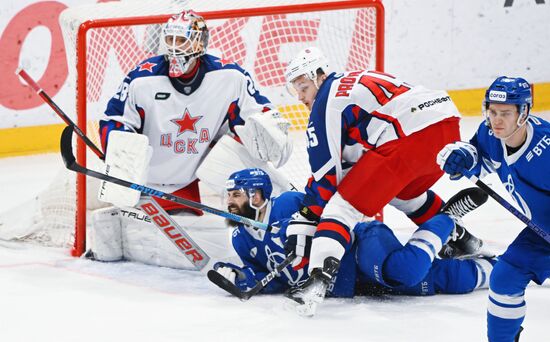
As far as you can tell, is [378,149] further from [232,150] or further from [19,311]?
[19,311]

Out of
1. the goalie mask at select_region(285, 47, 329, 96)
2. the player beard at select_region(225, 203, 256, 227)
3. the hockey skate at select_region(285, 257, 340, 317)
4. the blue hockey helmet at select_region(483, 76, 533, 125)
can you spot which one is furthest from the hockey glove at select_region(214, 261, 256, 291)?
the blue hockey helmet at select_region(483, 76, 533, 125)

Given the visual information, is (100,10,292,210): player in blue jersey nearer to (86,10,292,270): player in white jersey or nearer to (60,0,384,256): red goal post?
(86,10,292,270): player in white jersey

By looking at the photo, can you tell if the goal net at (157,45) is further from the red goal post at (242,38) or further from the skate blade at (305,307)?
the skate blade at (305,307)

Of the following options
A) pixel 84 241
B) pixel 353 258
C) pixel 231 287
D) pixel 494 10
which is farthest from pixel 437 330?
pixel 494 10

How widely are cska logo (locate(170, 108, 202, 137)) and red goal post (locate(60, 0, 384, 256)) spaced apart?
0.38 metres

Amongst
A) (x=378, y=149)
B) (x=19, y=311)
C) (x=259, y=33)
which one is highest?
(x=259, y=33)

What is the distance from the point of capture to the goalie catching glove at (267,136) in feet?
13.8

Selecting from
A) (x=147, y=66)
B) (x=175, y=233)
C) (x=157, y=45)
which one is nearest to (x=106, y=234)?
(x=175, y=233)

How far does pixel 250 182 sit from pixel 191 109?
0.76 meters

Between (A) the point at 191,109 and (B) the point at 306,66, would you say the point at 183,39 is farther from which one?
(B) the point at 306,66

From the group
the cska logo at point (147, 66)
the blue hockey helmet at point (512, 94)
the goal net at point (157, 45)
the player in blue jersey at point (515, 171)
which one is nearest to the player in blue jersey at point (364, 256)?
the player in blue jersey at point (515, 171)

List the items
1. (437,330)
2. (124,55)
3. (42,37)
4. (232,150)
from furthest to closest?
(42,37) < (124,55) < (232,150) < (437,330)

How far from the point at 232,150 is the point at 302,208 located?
0.81 m

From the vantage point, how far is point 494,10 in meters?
6.82
